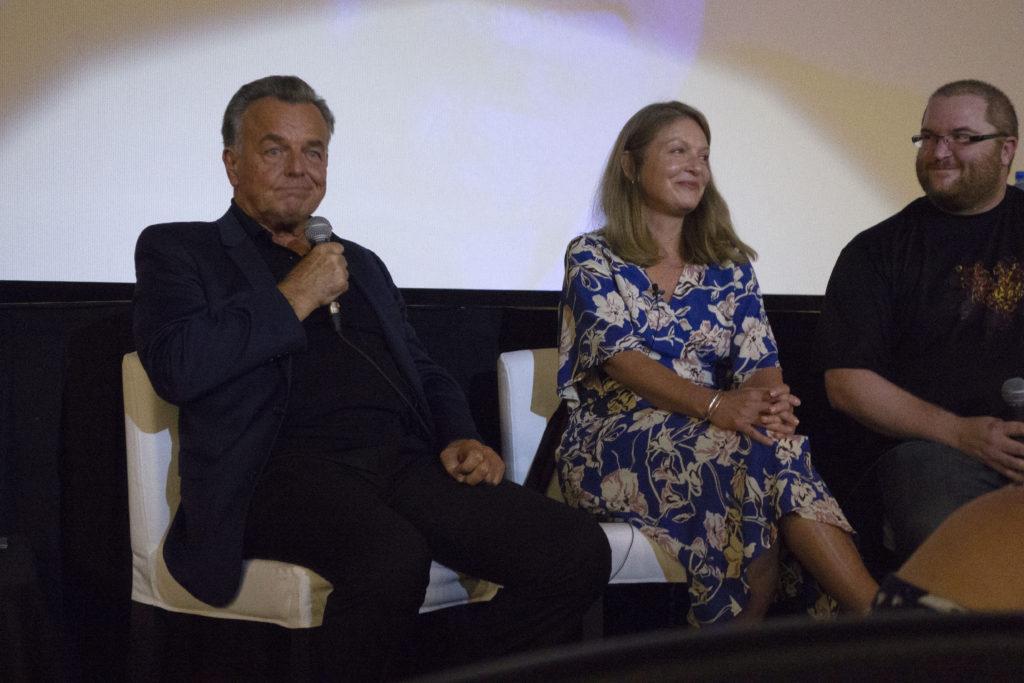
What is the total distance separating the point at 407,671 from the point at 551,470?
55 centimetres

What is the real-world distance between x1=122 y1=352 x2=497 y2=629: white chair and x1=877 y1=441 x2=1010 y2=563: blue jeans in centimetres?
85

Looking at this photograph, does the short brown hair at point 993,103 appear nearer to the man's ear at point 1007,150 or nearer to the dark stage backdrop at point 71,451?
the man's ear at point 1007,150

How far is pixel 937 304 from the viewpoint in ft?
7.18

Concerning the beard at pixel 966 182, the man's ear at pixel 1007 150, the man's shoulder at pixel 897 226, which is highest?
the man's ear at pixel 1007 150

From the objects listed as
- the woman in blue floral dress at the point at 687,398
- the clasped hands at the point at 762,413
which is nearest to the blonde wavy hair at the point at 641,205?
the woman in blue floral dress at the point at 687,398

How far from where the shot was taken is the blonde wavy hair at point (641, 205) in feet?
7.63

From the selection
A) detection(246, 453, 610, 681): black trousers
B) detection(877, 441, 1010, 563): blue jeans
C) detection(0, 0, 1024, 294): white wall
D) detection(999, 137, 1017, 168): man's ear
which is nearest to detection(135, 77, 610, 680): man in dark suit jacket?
detection(246, 453, 610, 681): black trousers

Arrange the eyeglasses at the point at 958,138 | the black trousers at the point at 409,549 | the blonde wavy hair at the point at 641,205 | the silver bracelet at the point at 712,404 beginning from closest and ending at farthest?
the black trousers at the point at 409,549, the silver bracelet at the point at 712,404, the eyeglasses at the point at 958,138, the blonde wavy hair at the point at 641,205

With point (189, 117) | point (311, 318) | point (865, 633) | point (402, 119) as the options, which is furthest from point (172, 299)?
point (865, 633)

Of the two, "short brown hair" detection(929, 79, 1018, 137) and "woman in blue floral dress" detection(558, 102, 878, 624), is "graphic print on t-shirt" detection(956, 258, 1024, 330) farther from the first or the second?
"woman in blue floral dress" detection(558, 102, 878, 624)

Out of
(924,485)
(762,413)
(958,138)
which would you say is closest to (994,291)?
(958,138)

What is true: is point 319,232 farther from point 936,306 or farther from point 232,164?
point 936,306

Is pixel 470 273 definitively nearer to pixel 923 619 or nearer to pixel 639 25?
pixel 639 25

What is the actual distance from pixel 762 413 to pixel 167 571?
1194mm
